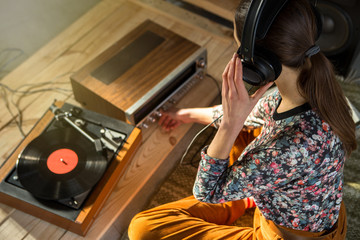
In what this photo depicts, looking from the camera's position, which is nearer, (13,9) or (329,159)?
(329,159)

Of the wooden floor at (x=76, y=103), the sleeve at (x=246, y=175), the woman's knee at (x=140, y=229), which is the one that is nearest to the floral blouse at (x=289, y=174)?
the sleeve at (x=246, y=175)

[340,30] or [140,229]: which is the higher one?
[340,30]

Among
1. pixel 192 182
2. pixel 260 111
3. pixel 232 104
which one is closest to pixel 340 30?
pixel 260 111

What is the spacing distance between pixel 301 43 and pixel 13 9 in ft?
5.06

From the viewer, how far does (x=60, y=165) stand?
1.26 m

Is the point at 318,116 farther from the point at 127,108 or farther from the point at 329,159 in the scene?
the point at 127,108

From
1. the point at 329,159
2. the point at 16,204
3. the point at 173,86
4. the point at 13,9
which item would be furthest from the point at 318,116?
the point at 13,9

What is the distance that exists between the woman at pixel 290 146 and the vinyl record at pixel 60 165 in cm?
33

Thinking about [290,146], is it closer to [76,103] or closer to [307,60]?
[307,60]

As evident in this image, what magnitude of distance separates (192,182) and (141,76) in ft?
1.59

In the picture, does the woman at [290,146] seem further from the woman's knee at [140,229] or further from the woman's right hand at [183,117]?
the woman's right hand at [183,117]

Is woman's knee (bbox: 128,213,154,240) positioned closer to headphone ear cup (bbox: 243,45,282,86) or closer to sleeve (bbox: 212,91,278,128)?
sleeve (bbox: 212,91,278,128)

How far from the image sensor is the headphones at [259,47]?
822mm

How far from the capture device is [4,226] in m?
1.33
